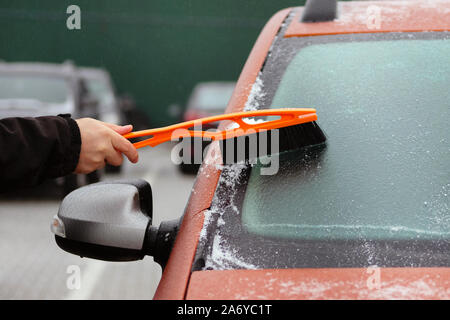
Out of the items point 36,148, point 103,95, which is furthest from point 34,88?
point 36,148

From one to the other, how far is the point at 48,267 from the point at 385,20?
492 centimetres

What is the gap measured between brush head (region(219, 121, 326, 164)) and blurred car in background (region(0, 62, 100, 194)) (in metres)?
8.40

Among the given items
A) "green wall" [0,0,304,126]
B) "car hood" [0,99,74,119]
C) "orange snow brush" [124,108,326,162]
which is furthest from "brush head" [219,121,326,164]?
"green wall" [0,0,304,126]

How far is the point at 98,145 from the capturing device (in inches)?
88.5

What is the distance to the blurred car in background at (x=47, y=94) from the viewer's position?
1074 centimetres

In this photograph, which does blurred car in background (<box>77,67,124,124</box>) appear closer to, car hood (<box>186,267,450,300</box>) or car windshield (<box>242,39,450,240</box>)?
car windshield (<box>242,39,450,240</box>)

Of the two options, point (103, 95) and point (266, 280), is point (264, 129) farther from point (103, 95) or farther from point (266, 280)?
point (103, 95)

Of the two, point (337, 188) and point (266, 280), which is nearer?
point (266, 280)

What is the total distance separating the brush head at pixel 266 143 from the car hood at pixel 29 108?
872 centimetres

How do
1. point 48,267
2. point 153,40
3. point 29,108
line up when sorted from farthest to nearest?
1. point 153,40
2. point 29,108
3. point 48,267

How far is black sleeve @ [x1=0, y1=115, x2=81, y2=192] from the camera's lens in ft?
7.22

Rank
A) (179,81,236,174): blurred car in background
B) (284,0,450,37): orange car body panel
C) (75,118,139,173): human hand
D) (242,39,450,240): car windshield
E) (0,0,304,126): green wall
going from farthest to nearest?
1. (0,0,304,126): green wall
2. (179,81,236,174): blurred car in background
3. (284,0,450,37): orange car body panel
4. (75,118,139,173): human hand
5. (242,39,450,240): car windshield

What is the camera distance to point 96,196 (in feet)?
7.10
